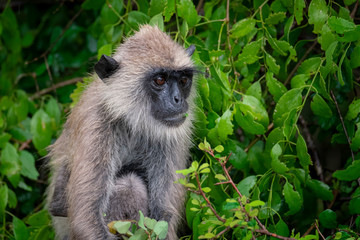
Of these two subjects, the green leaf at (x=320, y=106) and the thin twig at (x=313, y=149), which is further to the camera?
the thin twig at (x=313, y=149)

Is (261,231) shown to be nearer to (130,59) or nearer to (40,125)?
(130,59)

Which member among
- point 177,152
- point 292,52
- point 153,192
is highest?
point 292,52

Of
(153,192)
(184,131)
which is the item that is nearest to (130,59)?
(184,131)

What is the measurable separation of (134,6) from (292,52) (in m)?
2.67

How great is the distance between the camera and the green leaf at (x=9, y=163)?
542cm

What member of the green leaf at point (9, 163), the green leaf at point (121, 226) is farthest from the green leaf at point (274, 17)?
the green leaf at point (9, 163)

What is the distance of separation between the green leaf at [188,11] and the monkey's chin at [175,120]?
81cm

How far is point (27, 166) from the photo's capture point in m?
5.70

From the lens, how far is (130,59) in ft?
15.1

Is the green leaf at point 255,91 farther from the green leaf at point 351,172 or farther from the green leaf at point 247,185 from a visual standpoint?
the green leaf at point 351,172

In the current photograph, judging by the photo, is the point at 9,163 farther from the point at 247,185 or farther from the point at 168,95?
the point at 247,185

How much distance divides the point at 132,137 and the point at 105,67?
69 cm

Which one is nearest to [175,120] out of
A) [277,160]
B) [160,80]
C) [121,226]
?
[160,80]

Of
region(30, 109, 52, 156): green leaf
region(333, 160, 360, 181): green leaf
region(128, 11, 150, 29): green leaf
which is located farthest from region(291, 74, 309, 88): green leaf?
region(30, 109, 52, 156): green leaf
